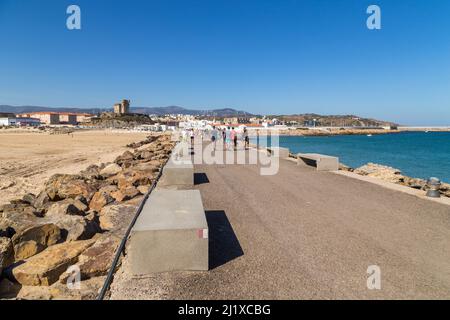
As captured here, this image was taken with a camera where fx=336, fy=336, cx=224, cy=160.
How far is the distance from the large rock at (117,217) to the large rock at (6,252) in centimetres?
134

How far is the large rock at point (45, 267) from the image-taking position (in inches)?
159

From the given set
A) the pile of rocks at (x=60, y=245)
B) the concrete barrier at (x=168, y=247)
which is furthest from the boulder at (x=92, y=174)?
the concrete barrier at (x=168, y=247)

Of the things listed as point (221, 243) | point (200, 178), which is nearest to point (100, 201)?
point (200, 178)

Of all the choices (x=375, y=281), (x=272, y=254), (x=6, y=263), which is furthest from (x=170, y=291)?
(x=6, y=263)

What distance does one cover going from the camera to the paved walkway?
11.6 feet

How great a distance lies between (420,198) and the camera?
7.68 meters

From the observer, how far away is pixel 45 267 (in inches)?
163

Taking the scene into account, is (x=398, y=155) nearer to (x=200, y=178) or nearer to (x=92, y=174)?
(x=200, y=178)

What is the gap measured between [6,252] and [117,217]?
176 cm

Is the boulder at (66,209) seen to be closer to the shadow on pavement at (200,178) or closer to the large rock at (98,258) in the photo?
the large rock at (98,258)

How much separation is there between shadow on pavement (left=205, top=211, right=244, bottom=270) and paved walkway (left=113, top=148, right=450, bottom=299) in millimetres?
13

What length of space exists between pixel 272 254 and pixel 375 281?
4.12 ft

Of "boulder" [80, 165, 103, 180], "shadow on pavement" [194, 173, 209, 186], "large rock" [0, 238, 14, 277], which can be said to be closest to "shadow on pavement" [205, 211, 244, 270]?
"large rock" [0, 238, 14, 277]
